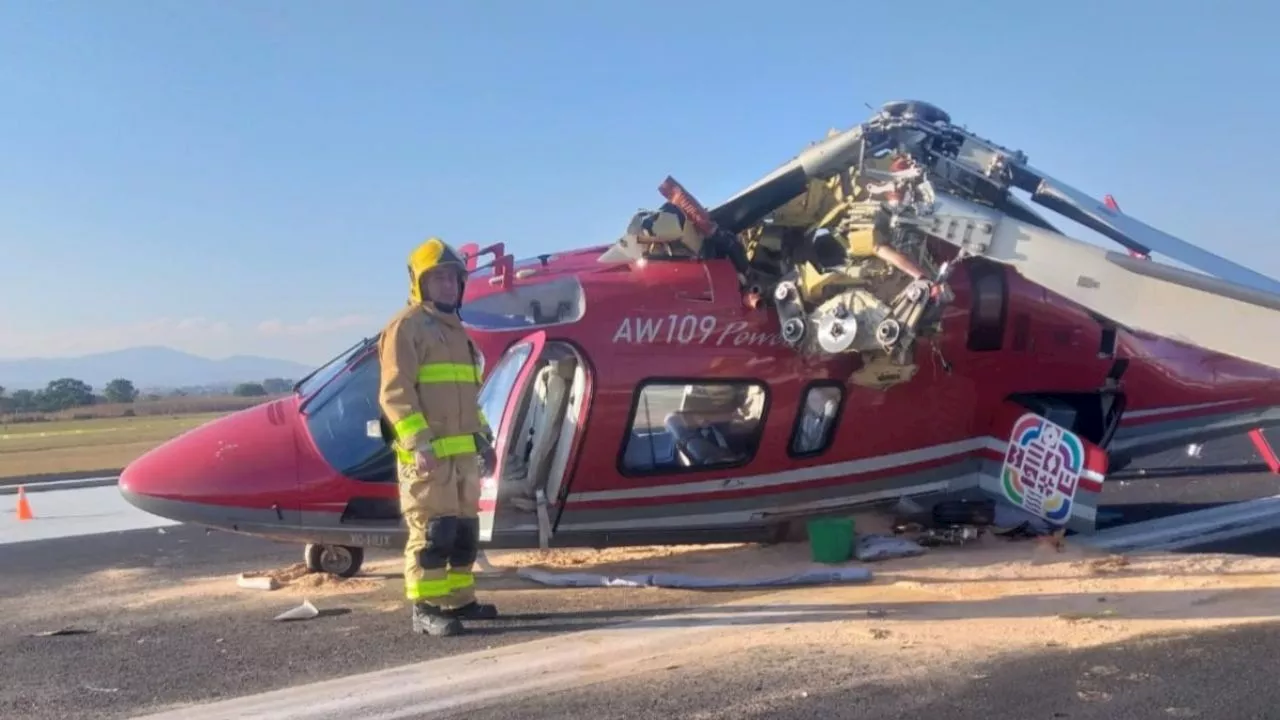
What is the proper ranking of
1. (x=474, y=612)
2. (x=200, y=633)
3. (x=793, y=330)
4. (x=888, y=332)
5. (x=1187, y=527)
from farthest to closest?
1. (x=1187, y=527)
2. (x=793, y=330)
3. (x=888, y=332)
4. (x=200, y=633)
5. (x=474, y=612)

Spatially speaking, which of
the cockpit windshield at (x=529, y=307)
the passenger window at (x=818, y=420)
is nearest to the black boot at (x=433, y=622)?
the cockpit windshield at (x=529, y=307)

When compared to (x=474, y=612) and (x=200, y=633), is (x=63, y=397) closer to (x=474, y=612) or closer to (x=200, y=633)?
(x=200, y=633)

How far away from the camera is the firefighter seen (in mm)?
6117

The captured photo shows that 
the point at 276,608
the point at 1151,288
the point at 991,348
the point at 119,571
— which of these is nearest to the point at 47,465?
the point at 119,571

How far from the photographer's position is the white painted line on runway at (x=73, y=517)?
1297cm

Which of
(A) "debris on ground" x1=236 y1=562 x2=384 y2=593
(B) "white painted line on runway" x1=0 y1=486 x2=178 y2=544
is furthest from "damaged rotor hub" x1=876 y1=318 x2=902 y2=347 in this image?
(B) "white painted line on runway" x1=0 y1=486 x2=178 y2=544

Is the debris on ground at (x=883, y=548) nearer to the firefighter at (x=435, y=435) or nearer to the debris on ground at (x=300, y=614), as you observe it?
the firefighter at (x=435, y=435)

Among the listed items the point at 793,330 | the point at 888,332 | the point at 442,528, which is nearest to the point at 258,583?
the point at 442,528

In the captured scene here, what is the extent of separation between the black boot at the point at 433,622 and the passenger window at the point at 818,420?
3306mm

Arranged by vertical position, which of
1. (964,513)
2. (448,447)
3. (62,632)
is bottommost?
(62,632)

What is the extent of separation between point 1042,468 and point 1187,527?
1.92m

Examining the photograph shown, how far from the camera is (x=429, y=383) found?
625 cm

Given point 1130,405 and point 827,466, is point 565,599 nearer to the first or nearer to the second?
point 827,466

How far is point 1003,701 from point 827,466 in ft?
12.7
